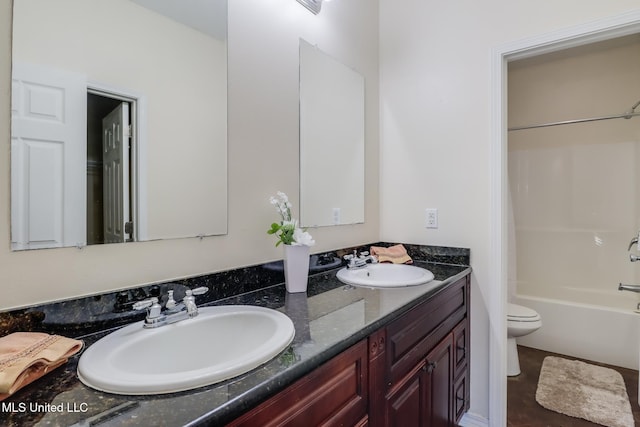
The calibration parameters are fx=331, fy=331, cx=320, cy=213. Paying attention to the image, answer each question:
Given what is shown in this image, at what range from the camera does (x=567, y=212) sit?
287 cm

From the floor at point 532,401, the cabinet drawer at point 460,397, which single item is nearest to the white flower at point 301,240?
the cabinet drawer at point 460,397

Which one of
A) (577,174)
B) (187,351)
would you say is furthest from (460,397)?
(577,174)

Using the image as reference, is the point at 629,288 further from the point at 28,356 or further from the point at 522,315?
the point at 28,356

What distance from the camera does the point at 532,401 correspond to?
203cm

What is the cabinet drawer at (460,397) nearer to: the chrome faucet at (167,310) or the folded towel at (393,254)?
the folded towel at (393,254)

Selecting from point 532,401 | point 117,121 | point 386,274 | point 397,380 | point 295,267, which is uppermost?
point 117,121

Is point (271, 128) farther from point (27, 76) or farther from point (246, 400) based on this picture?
point (246, 400)

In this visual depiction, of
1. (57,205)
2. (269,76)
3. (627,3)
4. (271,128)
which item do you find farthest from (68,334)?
(627,3)

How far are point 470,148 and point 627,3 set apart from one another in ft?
2.79

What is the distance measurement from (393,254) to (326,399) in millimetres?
1220

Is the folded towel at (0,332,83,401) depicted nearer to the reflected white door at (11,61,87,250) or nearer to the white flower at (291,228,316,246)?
the reflected white door at (11,61,87,250)

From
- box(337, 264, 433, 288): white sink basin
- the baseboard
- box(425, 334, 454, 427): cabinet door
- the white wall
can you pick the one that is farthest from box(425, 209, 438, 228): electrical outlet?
the baseboard

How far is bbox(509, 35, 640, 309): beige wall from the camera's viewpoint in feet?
8.63

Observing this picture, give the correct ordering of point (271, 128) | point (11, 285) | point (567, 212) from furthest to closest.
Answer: point (567, 212)
point (271, 128)
point (11, 285)
